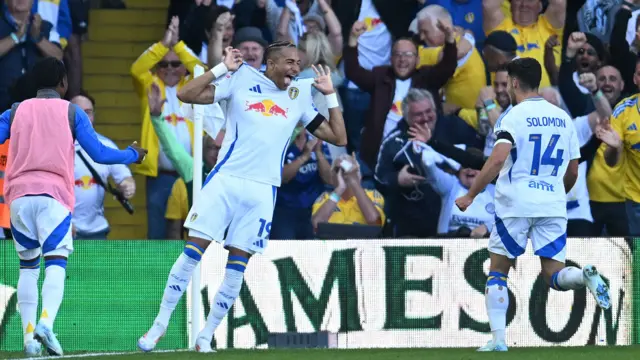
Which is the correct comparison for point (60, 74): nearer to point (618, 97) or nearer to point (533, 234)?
point (533, 234)

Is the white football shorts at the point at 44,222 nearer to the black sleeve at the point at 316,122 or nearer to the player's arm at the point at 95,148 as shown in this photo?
the player's arm at the point at 95,148

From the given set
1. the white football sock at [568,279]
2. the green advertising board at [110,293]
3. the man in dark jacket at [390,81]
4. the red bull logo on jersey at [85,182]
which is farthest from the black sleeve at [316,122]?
the red bull logo on jersey at [85,182]

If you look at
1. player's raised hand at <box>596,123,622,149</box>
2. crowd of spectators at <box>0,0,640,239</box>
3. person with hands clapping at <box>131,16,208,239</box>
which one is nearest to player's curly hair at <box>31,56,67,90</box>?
crowd of spectators at <box>0,0,640,239</box>

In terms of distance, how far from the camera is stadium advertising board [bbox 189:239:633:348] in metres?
12.2

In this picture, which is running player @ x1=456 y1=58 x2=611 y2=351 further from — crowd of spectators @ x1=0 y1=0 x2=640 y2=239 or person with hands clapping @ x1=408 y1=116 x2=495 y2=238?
person with hands clapping @ x1=408 y1=116 x2=495 y2=238

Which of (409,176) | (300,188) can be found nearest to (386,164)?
(409,176)

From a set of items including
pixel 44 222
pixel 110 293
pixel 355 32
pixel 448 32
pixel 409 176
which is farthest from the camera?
pixel 355 32

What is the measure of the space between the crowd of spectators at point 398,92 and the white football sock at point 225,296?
3960 millimetres

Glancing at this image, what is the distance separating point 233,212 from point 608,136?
18.2 feet

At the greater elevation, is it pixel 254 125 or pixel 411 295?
pixel 254 125

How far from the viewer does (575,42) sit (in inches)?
566

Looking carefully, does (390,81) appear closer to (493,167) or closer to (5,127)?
(493,167)

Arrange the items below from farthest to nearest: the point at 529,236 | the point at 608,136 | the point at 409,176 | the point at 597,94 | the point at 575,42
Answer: the point at 575,42, the point at 597,94, the point at 409,176, the point at 608,136, the point at 529,236

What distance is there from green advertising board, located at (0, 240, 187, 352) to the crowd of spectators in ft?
5.48
